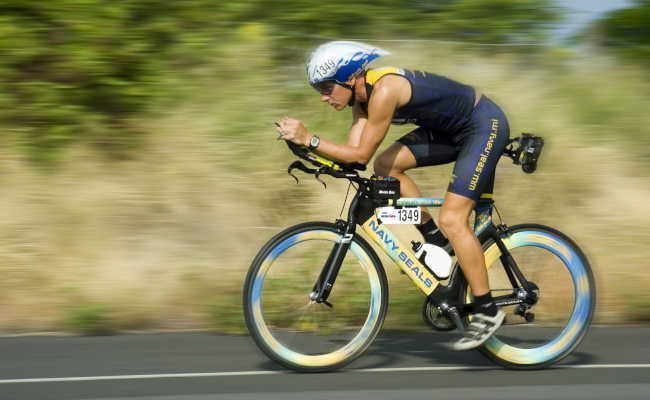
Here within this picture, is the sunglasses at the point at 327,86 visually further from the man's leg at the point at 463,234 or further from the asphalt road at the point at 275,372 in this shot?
the asphalt road at the point at 275,372

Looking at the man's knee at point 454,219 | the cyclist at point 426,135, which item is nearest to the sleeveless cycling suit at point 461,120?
the cyclist at point 426,135

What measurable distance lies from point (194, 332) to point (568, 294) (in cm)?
279

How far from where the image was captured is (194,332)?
23.0 feet

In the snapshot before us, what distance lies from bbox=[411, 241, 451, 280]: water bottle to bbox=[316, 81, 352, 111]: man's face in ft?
3.55

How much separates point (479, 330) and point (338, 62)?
1884 mm

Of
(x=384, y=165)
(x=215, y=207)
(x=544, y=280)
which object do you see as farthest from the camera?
(x=215, y=207)

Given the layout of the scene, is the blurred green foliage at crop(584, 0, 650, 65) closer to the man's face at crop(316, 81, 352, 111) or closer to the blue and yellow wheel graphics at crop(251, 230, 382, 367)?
the man's face at crop(316, 81, 352, 111)

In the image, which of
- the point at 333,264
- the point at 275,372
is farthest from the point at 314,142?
the point at 275,372

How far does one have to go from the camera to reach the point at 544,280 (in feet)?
20.1

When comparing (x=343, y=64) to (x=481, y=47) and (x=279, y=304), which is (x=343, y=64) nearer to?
(x=279, y=304)

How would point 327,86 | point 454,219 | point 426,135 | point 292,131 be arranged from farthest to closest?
point 426,135
point 454,219
point 327,86
point 292,131

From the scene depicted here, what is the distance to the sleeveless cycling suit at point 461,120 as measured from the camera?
5637 millimetres

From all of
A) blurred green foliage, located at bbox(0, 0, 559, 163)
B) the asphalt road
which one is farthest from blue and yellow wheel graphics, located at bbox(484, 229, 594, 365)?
blurred green foliage, located at bbox(0, 0, 559, 163)

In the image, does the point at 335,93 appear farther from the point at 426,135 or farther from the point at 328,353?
the point at 328,353
